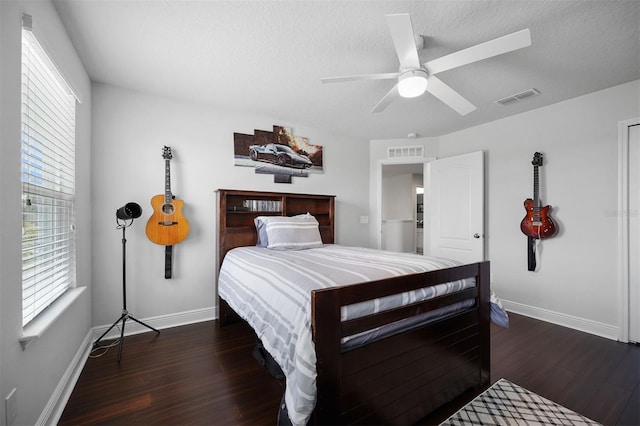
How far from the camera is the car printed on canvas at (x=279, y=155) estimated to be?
328 cm

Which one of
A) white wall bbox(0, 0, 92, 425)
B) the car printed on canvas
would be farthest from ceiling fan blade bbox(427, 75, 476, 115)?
white wall bbox(0, 0, 92, 425)

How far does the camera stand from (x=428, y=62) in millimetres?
1689

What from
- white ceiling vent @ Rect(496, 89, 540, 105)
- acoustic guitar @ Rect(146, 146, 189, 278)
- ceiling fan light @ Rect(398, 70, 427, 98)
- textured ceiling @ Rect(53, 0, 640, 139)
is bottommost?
acoustic guitar @ Rect(146, 146, 189, 278)

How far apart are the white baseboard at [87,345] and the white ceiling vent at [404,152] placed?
10.7 ft

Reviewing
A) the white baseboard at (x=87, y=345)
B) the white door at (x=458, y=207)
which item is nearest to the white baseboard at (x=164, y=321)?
the white baseboard at (x=87, y=345)

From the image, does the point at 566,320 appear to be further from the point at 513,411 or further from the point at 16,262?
the point at 16,262

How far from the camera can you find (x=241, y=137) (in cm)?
318

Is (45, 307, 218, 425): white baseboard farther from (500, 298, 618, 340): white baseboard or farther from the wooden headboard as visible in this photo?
(500, 298, 618, 340): white baseboard

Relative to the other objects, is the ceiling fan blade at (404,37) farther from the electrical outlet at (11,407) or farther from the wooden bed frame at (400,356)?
the electrical outlet at (11,407)

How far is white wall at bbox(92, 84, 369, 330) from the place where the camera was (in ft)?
8.23

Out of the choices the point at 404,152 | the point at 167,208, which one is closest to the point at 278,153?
Result: the point at 167,208

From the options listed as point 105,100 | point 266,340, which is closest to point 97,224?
point 105,100

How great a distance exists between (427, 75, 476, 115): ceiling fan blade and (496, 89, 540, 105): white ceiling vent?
1067 mm

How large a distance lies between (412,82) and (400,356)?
1655mm
